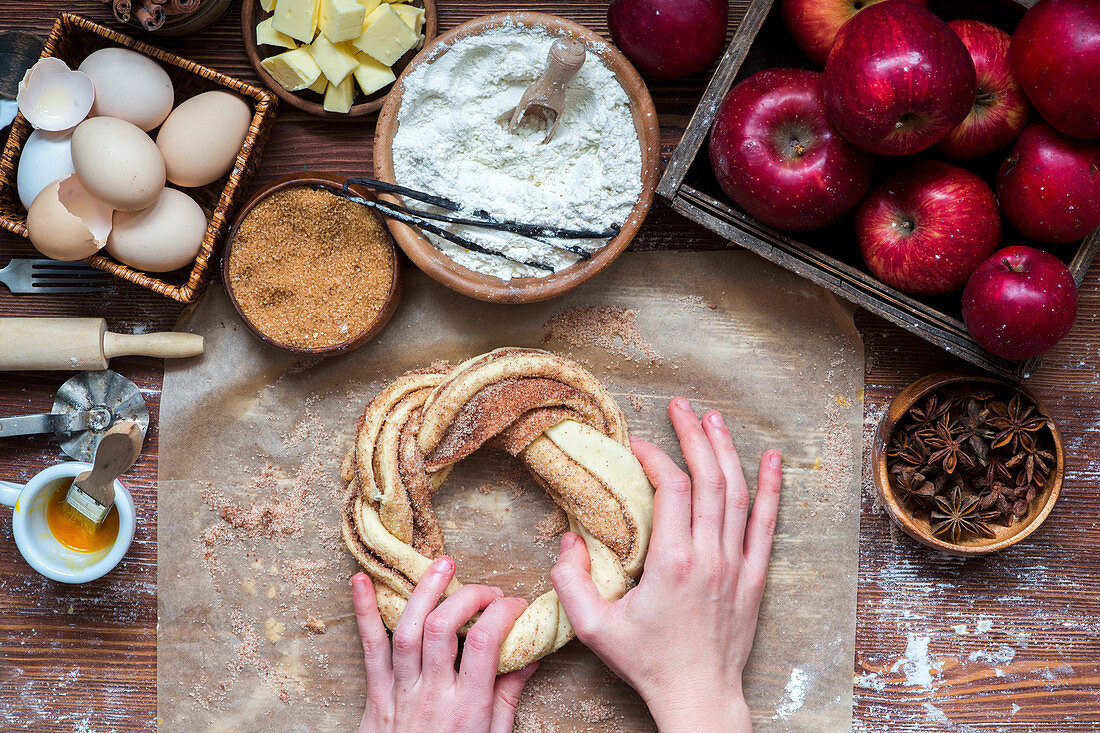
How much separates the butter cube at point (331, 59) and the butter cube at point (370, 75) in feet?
0.06

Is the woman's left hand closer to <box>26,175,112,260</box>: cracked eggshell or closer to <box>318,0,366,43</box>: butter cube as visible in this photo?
<box>26,175,112,260</box>: cracked eggshell

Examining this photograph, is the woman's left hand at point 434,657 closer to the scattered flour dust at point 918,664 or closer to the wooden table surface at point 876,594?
the wooden table surface at point 876,594

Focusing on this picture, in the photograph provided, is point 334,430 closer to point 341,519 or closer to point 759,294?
point 341,519

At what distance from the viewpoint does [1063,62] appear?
107 centimetres

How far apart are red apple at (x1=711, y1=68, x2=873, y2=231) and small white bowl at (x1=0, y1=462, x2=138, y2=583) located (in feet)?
3.70

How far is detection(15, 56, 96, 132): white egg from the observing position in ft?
3.98

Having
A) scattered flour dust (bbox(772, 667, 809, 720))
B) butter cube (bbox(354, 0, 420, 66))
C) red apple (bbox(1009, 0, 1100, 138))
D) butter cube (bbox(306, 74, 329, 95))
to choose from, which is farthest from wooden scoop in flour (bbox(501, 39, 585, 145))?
scattered flour dust (bbox(772, 667, 809, 720))

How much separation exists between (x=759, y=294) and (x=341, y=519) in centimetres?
84

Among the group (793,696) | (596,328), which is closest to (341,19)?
(596,328)

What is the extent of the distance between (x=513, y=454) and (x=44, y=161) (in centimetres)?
88

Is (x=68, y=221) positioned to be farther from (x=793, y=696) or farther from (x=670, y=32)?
(x=793, y=696)

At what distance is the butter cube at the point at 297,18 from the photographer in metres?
1.23

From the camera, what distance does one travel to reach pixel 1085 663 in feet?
4.61

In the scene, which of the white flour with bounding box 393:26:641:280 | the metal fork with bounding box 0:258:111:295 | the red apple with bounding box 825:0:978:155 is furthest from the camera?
the metal fork with bounding box 0:258:111:295
